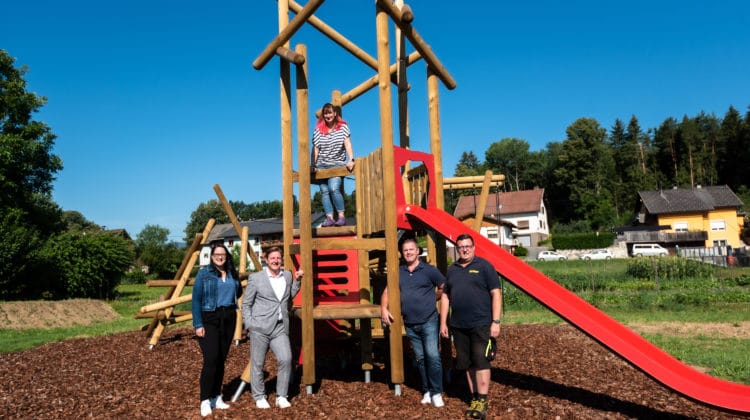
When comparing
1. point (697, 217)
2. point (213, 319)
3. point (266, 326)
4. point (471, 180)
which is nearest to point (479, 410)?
point (266, 326)

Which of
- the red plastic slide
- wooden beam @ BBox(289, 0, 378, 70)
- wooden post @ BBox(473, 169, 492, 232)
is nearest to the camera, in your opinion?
the red plastic slide

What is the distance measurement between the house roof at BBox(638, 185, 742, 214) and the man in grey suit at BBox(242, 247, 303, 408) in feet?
183

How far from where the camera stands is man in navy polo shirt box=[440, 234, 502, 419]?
473 centimetres

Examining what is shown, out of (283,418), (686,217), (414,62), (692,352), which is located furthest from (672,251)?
(283,418)

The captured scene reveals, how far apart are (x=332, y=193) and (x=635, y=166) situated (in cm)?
8219

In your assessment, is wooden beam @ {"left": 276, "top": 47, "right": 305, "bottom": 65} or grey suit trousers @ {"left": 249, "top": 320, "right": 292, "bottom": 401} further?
wooden beam @ {"left": 276, "top": 47, "right": 305, "bottom": 65}

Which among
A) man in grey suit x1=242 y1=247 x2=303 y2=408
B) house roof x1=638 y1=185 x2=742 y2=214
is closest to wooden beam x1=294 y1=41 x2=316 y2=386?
man in grey suit x1=242 y1=247 x2=303 y2=408

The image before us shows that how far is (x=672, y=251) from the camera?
46188 mm

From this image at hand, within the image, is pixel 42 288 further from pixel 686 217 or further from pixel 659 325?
pixel 686 217

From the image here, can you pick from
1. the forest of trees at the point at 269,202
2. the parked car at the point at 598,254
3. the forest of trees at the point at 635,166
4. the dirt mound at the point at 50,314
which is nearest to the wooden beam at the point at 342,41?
the dirt mound at the point at 50,314

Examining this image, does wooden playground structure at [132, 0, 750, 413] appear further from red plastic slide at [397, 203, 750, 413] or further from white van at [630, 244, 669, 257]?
white van at [630, 244, 669, 257]

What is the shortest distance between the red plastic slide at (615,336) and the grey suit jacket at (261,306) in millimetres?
1894

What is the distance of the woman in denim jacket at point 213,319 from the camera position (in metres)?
5.06

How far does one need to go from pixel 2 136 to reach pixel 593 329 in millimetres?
29681
